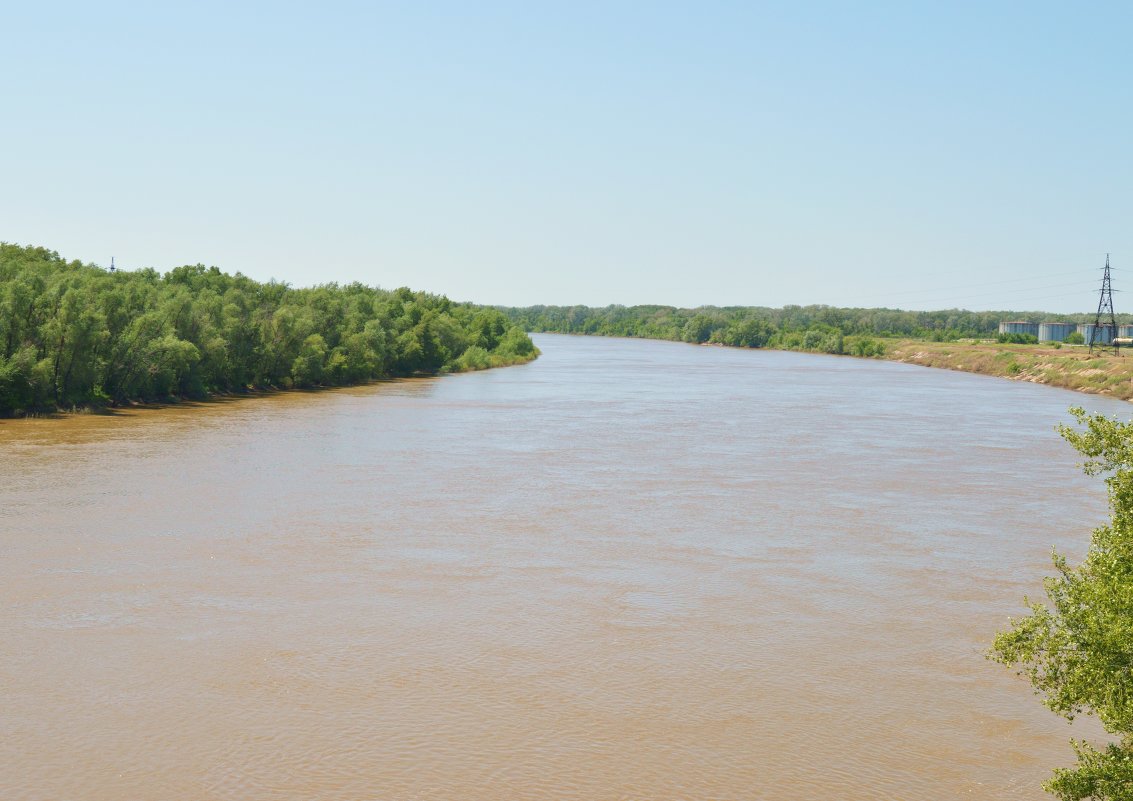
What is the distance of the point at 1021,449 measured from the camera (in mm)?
39469

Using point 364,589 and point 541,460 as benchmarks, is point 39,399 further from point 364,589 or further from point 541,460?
point 364,589

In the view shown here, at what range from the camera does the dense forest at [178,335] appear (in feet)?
134

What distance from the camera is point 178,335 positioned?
164 ft

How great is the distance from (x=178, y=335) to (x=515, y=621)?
38631 millimetres

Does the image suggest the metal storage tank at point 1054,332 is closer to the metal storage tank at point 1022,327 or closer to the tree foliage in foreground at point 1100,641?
the metal storage tank at point 1022,327

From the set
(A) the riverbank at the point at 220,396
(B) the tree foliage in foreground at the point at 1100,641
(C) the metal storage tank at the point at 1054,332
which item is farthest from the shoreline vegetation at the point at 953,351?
(B) the tree foliage in foreground at the point at 1100,641

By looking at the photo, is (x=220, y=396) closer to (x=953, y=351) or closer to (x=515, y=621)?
(x=515, y=621)

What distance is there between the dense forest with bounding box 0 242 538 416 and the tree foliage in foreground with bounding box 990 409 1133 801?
39.2m

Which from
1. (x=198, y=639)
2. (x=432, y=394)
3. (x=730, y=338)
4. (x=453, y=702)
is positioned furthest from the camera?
(x=730, y=338)

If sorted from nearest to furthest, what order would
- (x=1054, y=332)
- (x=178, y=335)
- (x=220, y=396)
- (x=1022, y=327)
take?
(x=178, y=335)
(x=220, y=396)
(x=1054, y=332)
(x=1022, y=327)

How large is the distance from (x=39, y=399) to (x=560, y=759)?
36.9m

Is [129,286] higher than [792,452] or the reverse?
higher

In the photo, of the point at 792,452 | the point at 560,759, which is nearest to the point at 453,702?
the point at 560,759

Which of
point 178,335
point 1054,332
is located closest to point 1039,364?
point 178,335
